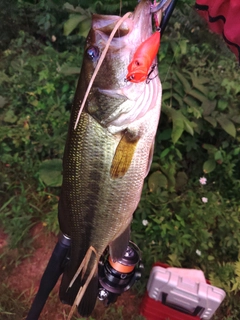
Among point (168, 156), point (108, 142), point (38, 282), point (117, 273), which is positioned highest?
point (108, 142)

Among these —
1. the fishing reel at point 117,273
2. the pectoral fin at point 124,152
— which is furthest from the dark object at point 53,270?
the pectoral fin at point 124,152

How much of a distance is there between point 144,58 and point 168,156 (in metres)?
2.13

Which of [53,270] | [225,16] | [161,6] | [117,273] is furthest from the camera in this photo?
[117,273]

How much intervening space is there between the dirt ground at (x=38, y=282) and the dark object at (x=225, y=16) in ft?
6.63

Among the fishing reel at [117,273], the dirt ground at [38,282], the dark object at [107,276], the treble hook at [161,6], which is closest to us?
the treble hook at [161,6]

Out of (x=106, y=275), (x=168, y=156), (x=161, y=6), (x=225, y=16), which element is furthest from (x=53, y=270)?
(x=168, y=156)

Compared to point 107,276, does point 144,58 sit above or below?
above

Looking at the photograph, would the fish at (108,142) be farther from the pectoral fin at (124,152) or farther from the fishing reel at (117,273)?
the fishing reel at (117,273)

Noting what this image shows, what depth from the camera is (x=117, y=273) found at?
196 cm

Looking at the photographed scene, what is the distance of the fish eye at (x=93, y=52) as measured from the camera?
47.9 inches

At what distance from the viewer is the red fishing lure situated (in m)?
1.07

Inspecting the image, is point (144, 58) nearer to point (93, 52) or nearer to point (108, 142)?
point (93, 52)

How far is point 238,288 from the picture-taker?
2.63 metres

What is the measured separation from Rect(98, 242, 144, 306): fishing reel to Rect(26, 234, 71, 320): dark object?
0.96 feet
